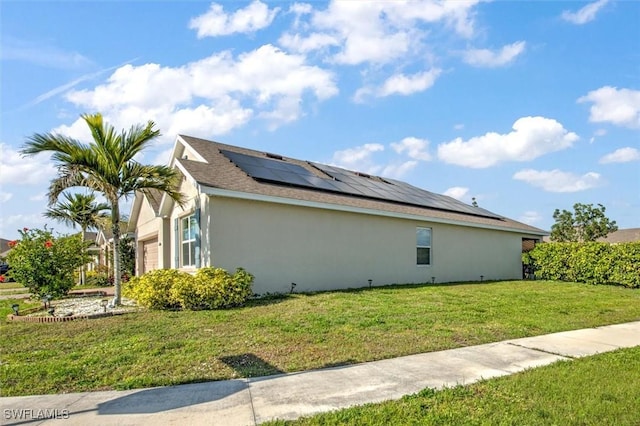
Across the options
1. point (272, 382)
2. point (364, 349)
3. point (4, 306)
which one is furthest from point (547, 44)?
point (4, 306)

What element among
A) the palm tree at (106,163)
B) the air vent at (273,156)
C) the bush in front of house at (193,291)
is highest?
the air vent at (273,156)

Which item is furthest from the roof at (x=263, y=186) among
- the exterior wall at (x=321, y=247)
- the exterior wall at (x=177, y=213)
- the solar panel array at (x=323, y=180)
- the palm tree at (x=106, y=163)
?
the palm tree at (x=106, y=163)

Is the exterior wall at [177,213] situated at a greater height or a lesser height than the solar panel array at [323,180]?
lesser

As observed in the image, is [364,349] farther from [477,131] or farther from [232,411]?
[477,131]

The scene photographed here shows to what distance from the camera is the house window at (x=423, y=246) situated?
15.7 m

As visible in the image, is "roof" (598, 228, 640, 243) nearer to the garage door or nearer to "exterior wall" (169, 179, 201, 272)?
the garage door

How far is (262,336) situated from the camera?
262 inches

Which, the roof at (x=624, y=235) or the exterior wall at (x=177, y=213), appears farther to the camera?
the roof at (x=624, y=235)

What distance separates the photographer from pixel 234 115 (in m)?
15.1

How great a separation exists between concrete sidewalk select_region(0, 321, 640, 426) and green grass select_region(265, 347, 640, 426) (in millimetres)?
239

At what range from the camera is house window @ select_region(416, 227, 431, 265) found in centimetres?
1572

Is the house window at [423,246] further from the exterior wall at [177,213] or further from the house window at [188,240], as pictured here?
the exterior wall at [177,213]

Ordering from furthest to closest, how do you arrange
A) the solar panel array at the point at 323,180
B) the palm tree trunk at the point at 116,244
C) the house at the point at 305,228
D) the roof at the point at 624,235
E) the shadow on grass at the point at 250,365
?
the roof at the point at 624,235 < the solar panel array at the point at 323,180 < the house at the point at 305,228 < the palm tree trunk at the point at 116,244 < the shadow on grass at the point at 250,365

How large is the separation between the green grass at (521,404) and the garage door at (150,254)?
50.5ft
